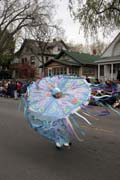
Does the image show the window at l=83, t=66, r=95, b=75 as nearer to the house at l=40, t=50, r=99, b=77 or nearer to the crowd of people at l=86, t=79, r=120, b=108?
the house at l=40, t=50, r=99, b=77

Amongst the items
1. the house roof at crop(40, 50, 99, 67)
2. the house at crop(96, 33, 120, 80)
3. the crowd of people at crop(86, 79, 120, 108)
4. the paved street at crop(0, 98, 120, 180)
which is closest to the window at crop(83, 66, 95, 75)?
the house roof at crop(40, 50, 99, 67)

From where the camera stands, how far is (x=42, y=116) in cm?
620

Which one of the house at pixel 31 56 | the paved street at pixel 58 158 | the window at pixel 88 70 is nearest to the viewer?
the paved street at pixel 58 158

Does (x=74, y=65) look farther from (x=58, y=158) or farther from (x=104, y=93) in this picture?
(x=58, y=158)

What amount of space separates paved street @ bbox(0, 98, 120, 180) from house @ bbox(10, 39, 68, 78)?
40115mm

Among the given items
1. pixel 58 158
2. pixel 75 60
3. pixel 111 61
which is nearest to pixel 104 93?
pixel 58 158

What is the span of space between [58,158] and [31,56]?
50517 millimetres

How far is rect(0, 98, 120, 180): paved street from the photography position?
5.30 metres

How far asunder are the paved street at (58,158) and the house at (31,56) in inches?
1579

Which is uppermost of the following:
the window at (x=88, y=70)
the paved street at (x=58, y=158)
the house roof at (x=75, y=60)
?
the house roof at (x=75, y=60)

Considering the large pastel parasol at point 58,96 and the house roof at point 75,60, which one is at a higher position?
the house roof at point 75,60

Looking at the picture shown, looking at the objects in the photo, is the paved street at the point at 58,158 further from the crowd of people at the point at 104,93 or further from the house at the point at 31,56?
the house at the point at 31,56

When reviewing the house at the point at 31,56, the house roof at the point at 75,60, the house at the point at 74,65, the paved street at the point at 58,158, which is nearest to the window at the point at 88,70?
the house at the point at 74,65

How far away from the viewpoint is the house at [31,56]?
48.9m
